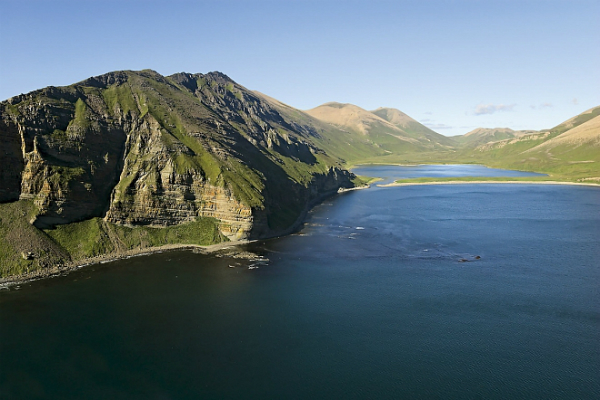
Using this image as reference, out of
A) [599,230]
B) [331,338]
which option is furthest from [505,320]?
[599,230]

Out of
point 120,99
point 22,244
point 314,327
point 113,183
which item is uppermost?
point 120,99

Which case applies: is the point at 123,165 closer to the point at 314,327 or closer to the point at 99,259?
the point at 99,259

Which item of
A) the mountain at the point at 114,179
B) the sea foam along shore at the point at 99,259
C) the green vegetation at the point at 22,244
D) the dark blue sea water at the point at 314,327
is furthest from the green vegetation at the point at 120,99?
the dark blue sea water at the point at 314,327

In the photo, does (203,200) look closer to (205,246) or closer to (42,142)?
(205,246)

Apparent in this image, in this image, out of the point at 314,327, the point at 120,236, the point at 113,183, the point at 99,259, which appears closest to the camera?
the point at 314,327

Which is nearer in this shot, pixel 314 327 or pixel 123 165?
pixel 314 327

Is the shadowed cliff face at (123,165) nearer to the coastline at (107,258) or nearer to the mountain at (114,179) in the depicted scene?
the mountain at (114,179)

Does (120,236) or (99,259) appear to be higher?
(120,236)

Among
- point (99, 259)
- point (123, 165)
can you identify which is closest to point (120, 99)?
point (123, 165)

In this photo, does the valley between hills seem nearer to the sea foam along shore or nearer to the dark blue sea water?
the sea foam along shore
